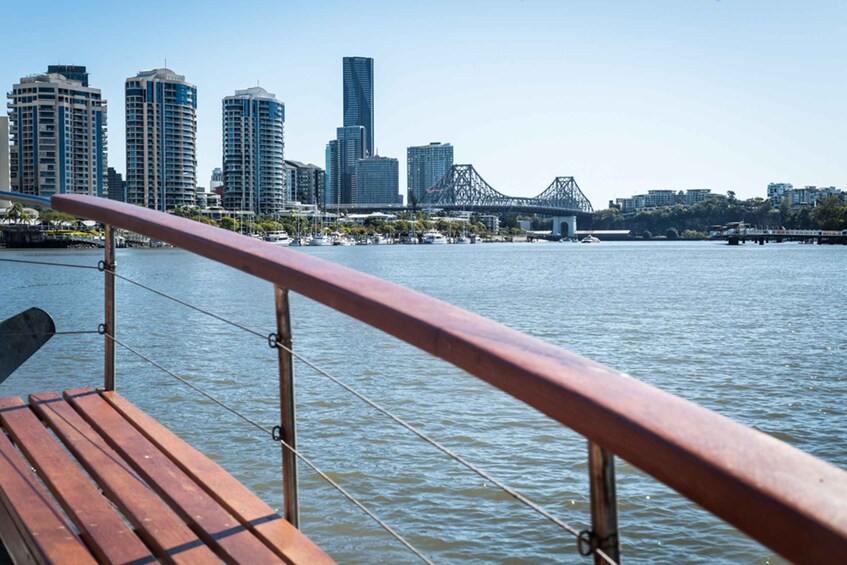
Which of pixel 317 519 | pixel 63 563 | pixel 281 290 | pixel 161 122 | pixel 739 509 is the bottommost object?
pixel 317 519

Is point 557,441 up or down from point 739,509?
down

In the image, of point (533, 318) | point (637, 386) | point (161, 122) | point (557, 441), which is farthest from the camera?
point (161, 122)

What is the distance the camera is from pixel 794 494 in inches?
24.5

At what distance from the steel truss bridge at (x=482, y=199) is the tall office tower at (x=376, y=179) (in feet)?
180

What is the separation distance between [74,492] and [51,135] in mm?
124487

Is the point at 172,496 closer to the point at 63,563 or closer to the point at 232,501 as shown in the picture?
the point at 232,501

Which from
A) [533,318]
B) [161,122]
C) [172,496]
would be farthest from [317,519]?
[161,122]

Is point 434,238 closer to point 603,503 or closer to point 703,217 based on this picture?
point 703,217

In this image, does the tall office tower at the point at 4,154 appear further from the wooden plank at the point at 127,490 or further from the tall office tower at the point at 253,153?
the wooden plank at the point at 127,490

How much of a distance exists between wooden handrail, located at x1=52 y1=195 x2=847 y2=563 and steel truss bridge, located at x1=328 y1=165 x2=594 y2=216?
115 meters

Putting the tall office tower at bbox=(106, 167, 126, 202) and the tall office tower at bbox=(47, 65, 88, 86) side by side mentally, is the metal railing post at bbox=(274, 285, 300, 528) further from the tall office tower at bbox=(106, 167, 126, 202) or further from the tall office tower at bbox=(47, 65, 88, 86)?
the tall office tower at bbox=(47, 65, 88, 86)

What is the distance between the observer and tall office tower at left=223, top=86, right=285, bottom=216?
13862 cm

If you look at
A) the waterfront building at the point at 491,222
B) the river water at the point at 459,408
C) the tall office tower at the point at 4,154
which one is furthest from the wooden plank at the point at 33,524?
the waterfront building at the point at 491,222

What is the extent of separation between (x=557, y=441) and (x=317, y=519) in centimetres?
254
